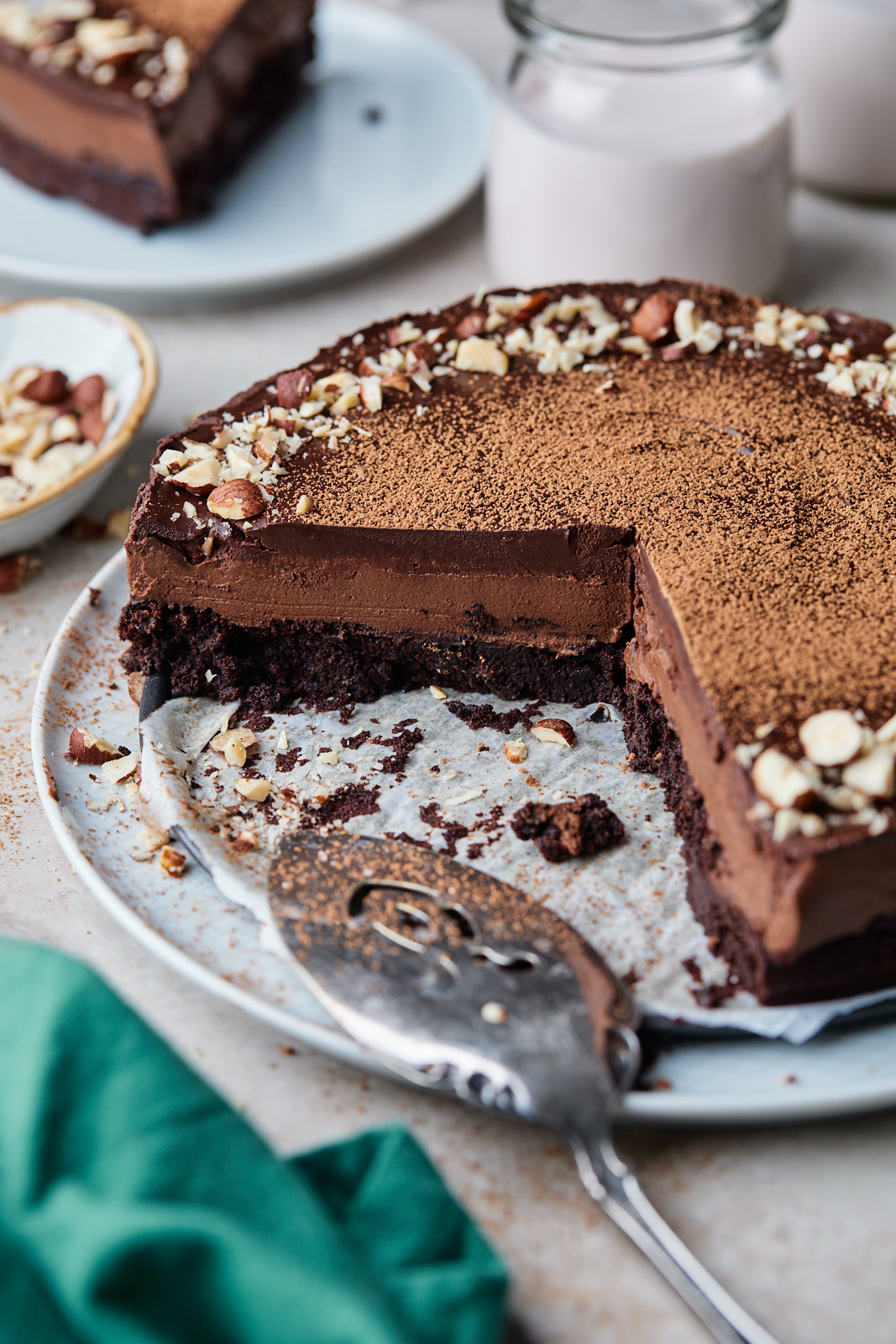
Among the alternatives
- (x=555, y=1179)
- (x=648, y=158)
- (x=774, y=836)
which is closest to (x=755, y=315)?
(x=648, y=158)

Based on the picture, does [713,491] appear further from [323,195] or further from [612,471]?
[323,195]

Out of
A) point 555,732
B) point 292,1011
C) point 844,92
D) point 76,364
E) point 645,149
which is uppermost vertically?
point 645,149

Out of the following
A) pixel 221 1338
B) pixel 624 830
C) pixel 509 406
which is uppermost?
pixel 509 406

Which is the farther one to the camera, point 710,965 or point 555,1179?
point 710,965

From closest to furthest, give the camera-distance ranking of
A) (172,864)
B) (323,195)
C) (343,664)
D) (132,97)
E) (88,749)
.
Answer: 1. (172,864)
2. (88,749)
3. (343,664)
4. (132,97)
5. (323,195)

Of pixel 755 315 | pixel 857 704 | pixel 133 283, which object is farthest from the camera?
pixel 133 283

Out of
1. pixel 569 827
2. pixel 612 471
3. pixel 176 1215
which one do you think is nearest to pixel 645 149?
pixel 612 471

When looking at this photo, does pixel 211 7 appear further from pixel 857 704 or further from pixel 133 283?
pixel 857 704
